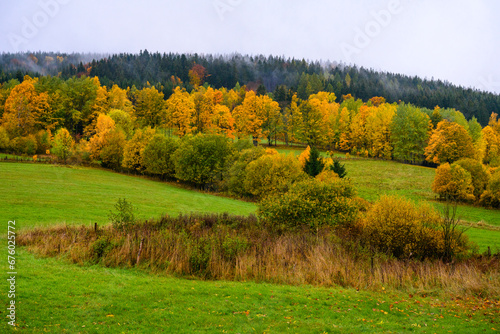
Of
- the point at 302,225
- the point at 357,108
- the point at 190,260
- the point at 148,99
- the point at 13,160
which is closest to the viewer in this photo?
the point at 190,260

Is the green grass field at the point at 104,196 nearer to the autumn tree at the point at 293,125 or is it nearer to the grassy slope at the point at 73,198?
the grassy slope at the point at 73,198

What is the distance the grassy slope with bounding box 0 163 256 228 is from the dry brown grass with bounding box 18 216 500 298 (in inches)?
330

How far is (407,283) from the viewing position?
15.6 m

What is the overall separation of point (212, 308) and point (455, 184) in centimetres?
5512

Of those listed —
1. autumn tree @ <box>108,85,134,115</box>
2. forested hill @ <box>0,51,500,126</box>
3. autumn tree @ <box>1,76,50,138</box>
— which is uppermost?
forested hill @ <box>0,51,500,126</box>

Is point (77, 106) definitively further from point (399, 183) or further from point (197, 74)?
point (197, 74)

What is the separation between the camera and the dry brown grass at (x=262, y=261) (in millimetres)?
15445

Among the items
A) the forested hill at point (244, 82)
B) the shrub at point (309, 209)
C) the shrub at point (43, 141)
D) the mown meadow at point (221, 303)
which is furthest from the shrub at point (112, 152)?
the forested hill at point (244, 82)

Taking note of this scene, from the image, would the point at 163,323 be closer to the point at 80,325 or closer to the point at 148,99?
the point at 80,325

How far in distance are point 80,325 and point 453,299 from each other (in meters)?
13.7

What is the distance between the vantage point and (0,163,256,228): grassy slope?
28078mm

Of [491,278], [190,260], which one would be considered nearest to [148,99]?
[190,260]

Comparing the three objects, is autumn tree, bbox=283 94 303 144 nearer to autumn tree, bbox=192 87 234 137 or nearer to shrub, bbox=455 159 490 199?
autumn tree, bbox=192 87 234 137

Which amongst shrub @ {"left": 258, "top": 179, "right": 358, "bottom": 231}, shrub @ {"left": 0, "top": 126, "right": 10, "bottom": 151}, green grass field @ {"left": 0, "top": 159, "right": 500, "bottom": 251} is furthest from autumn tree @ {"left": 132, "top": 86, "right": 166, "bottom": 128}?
shrub @ {"left": 258, "top": 179, "right": 358, "bottom": 231}
